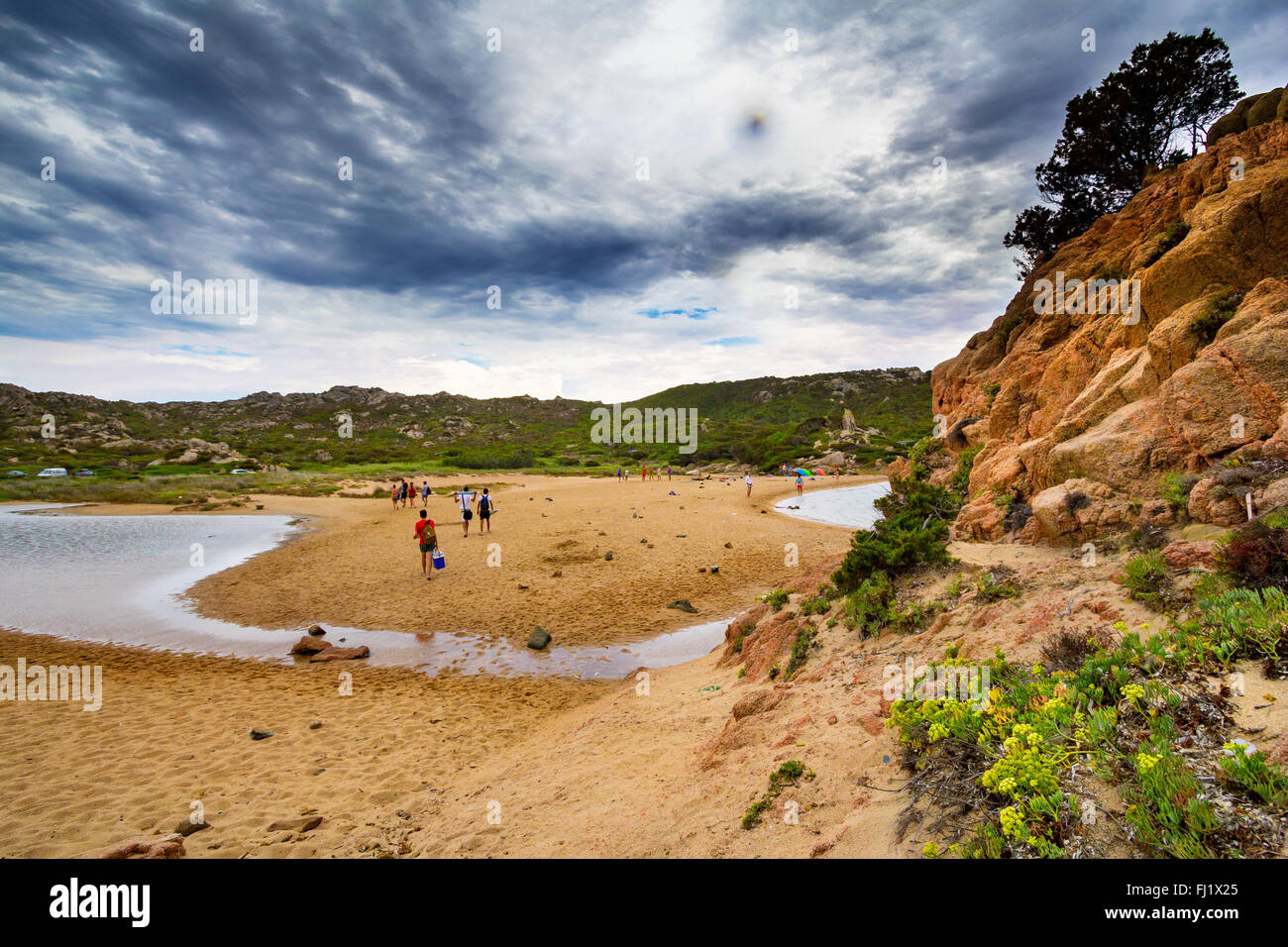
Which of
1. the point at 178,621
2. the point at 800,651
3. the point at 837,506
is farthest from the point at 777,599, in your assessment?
the point at 837,506

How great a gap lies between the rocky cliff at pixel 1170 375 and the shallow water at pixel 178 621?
776 cm

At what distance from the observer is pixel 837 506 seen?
124ft

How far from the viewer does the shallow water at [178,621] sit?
→ 39.7 ft

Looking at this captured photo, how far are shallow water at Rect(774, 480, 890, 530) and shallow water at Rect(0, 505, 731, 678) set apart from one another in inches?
687

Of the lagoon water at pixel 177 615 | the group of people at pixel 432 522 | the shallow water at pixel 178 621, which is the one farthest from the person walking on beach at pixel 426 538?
the shallow water at pixel 178 621

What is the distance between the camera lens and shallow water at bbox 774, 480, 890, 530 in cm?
3106

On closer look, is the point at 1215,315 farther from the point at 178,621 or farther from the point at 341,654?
the point at 178,621

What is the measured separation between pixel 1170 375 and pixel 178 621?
22.7 meters

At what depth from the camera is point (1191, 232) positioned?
384 inches

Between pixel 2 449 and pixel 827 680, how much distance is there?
368ft

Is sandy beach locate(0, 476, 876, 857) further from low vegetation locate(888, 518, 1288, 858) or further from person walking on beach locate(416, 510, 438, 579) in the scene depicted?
low vegetation locate(888, 518, 1288, 858)
